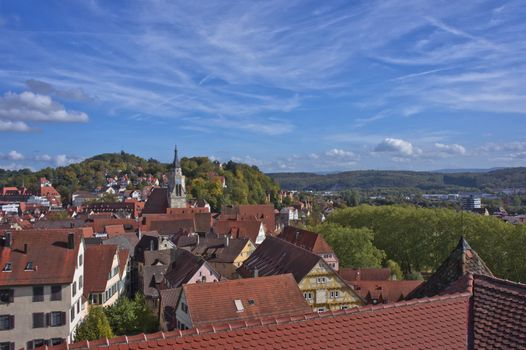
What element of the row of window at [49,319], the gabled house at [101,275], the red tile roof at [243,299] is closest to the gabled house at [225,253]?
the gabled house at [101,275]

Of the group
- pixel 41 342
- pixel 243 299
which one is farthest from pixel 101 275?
pixel 243 299

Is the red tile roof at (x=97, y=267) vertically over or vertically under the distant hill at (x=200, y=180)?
under

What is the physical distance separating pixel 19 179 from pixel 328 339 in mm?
202800

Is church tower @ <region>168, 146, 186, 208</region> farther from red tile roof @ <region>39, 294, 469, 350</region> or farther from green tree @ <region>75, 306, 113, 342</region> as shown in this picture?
red tile roof @ <region>39, 294, 469, 350</region>

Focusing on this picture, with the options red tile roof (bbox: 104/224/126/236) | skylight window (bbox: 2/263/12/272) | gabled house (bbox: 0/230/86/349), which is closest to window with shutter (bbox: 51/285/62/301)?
gabled house (bbox: 0/230/86/349)

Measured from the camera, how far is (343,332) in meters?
7.21

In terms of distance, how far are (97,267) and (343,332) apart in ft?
102

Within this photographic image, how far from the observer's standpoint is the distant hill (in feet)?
428

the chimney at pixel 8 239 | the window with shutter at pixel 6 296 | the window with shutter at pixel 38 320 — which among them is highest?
the chimney at pixel 8 239

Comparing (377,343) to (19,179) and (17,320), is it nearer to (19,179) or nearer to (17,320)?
(17,320)

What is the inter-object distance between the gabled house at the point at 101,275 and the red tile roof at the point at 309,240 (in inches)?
853

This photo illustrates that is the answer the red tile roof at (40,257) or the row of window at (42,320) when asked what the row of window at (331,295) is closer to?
the red tile roof at (40,257)

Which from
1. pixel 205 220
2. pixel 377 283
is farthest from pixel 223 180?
pixel 377 283

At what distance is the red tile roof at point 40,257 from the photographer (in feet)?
88.0
